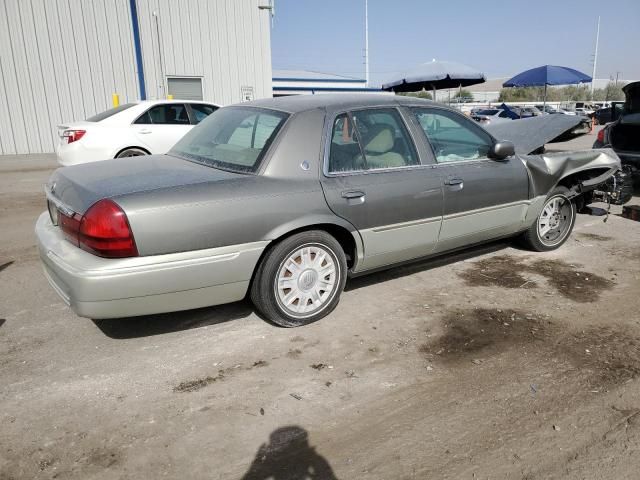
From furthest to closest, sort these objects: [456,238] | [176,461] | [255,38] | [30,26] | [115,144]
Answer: [255,38] → [30,26] → [115,144] → [456,238] → [176,461]

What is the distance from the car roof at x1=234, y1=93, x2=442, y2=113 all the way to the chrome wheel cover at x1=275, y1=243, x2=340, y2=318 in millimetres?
1036

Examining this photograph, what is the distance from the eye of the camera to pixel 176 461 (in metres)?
2.38

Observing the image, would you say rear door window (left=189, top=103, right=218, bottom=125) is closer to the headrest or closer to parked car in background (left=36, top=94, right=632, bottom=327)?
parked car in background (left=36, top=94, right=632, bottom=327)

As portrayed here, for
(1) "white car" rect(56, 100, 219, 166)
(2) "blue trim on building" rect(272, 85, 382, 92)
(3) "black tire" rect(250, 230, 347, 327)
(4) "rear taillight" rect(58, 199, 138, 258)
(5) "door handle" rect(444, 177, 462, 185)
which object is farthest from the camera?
(2) "blue trim on building" rect(272, 85, 382, 92)

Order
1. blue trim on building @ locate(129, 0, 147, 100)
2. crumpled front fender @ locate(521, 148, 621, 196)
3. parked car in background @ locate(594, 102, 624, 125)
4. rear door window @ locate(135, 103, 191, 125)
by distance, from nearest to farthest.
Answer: crumpled front fender @ locate(521, 148, 621, 196) → rear door window @ locate(135, 103, 191, 125) → parked car in background @ locate(594, 102, 624, 125) → blue trim on building @ locate(129, 0, 147, 100)

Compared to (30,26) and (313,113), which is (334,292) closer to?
(313,113)

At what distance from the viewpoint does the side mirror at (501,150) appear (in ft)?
14.7

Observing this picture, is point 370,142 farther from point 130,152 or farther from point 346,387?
point 130,152

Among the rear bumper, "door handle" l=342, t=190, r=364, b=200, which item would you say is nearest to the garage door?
the rear bumper

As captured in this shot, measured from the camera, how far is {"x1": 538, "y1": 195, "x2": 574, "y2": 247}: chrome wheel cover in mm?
5328

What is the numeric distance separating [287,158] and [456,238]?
173 centimetres

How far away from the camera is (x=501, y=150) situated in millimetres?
4473

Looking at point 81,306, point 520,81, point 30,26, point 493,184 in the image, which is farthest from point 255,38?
point 81,306

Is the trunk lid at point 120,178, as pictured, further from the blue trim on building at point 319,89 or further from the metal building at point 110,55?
the blue trim on building at point 319,89
